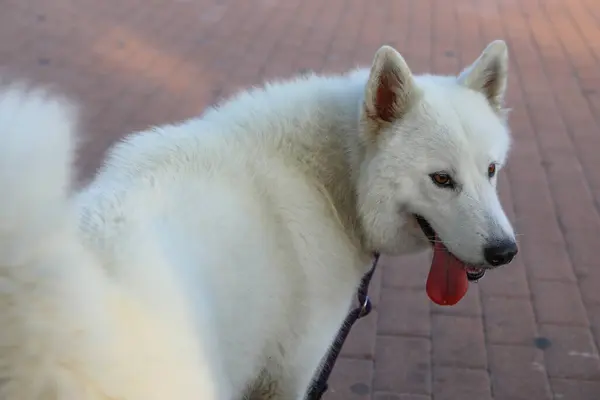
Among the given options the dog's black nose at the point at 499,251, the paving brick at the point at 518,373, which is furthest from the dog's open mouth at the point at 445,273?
the paving brick at the point at 518,373

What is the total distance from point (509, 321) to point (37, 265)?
2844 mm

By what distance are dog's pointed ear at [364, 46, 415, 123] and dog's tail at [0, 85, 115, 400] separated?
1.23 m

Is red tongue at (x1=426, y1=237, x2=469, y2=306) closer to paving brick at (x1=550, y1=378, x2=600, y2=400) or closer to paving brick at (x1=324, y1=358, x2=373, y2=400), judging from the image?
paving brick at (x1=324, y1=358, x2=373, y2=400)

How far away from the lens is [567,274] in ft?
12.8

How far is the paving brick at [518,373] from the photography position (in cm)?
309

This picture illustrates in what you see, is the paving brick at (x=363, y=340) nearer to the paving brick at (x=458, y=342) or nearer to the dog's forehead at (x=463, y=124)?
the paving brick at (x=458, y=342)

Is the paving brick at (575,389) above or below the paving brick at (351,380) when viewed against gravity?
below

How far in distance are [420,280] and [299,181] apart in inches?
71.2

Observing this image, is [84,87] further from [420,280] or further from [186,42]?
[420,280]

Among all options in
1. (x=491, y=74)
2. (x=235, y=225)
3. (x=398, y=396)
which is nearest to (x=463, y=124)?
(x=491, y=74)

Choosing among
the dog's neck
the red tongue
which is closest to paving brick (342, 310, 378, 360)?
the red tongue

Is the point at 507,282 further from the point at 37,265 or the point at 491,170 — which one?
the point at 37,265

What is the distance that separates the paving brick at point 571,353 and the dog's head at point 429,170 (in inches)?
48.5

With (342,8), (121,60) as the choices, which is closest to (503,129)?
(121,60)
